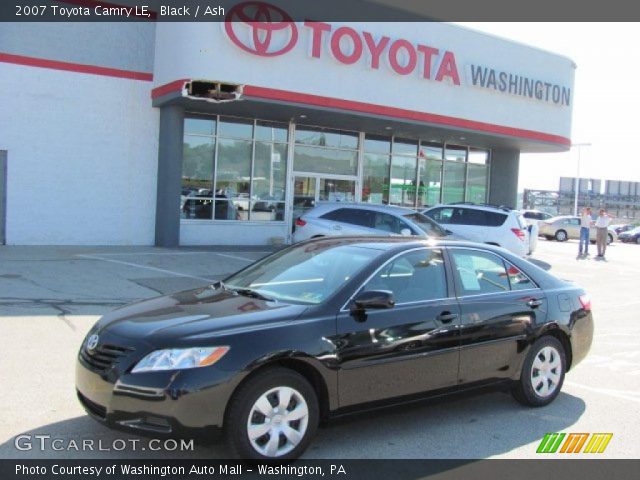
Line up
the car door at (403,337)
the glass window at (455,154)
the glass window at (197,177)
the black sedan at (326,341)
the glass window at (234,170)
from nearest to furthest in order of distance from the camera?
the black sedan at (326,341) → the car door at (403,337) → the glass window at (197,177) → the glass window at (234,170) → the glass window at (455,154)

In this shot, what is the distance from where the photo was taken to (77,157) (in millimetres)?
15859

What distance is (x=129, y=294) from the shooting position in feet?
33.6

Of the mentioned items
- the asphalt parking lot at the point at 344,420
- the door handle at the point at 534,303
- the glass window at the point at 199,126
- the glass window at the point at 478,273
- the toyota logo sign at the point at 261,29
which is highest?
the toyota logo sign at the point at 261,29

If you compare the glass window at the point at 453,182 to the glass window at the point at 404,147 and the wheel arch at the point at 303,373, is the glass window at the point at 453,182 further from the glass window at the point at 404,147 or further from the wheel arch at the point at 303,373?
the wheel arch at the point at 303,373

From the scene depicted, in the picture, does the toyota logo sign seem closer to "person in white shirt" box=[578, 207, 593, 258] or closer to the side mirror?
the side mirror

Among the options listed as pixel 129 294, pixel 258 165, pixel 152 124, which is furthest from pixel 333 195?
pixel 129 294

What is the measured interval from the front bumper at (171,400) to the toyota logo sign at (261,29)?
40.2ft

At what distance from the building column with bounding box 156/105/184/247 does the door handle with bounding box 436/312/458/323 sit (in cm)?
1238

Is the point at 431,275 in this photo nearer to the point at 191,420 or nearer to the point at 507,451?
the point at 507,451

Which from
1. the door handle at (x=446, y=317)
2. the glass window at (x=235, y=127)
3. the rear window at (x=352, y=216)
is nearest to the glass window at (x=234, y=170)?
the glass window at (x=235, y=127)

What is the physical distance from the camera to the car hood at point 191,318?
4148mm

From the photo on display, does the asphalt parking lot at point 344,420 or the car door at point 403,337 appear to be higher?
the car door at point 403,337

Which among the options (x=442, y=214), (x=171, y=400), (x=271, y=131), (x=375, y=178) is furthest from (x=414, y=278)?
(x=375, y=178)

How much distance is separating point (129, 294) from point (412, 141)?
1408 cm
